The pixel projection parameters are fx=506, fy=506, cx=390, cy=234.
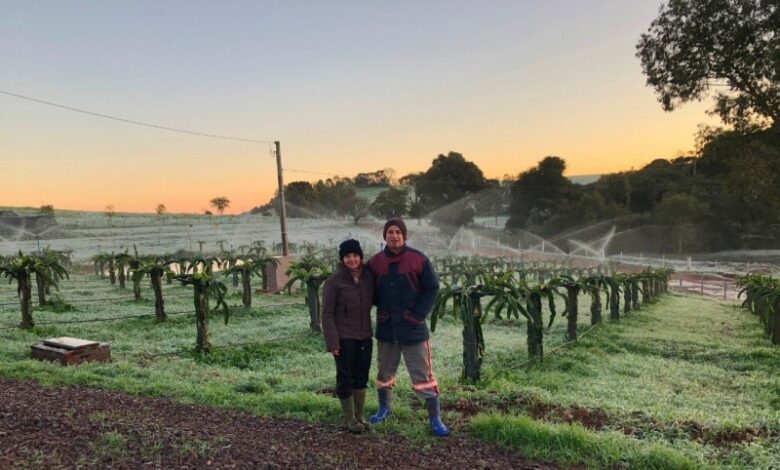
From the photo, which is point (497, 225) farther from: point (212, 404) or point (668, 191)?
point (212, 404)

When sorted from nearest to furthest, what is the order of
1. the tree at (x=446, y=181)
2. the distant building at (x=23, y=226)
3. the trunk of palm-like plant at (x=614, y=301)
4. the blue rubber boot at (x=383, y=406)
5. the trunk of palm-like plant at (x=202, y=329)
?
the blue rubber boot at (x=383, y=406), the trunk of palm-like plant at (x=202, y=329), the trunk of palm-like plant at (x=614, y=301), the distant building at (x=23, y=226), the tree at (x=446, y=181)

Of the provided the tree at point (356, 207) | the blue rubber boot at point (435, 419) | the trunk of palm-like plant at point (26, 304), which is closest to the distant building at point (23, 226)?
the trunk of palm-like plant at point (26, 304)

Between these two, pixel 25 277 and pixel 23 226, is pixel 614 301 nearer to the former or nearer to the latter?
pixel 25 277

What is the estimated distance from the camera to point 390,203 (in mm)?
66500

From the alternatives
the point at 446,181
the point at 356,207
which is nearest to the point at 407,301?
the point at 446,181

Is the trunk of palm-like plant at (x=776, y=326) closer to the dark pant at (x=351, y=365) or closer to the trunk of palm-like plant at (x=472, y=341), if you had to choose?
the trunk of palm-like plant at (x=472, y=341)

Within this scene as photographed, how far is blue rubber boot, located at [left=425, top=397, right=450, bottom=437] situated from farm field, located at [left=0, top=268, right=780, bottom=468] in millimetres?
95

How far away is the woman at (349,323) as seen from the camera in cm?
368

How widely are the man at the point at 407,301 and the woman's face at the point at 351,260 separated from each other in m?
0.14

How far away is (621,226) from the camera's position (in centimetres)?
4741

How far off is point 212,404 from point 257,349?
309 cm

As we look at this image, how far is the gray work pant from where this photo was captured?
3.72 m

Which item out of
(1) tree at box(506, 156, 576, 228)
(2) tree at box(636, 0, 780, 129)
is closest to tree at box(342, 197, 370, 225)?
(1) tree at box(506, 156, 576, 228)

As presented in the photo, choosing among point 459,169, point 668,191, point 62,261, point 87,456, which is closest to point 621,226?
point 668,191
